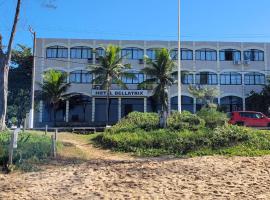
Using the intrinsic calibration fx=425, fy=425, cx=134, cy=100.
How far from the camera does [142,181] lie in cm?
1214

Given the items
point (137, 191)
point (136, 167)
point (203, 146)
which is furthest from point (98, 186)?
point (203, 146)

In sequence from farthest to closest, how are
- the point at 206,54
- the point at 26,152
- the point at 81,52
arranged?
the point at 206,54
the point at 81,52
the point at 26,152

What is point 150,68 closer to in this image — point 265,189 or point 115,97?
point 115,97

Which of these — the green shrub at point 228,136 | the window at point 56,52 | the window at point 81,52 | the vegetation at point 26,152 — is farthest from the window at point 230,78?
the vegetation at point 26,152

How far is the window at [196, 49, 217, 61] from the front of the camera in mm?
51188

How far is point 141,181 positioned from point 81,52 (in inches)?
1522

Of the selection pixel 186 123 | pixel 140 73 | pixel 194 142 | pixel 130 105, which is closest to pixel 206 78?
pixel 140 73

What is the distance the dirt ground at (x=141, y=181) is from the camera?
11.0 metres

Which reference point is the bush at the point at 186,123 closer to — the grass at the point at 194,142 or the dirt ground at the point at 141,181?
the grass at the point at 194,142

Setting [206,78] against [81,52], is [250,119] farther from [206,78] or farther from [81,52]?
[81,52]

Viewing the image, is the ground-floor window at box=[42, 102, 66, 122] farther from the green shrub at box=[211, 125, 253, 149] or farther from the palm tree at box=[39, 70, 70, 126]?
the green shrub at box=[211, 125, 253, 149]

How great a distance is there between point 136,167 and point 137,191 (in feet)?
7.69

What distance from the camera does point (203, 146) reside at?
18625 mm

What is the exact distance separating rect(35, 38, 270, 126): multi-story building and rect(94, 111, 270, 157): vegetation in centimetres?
2528
